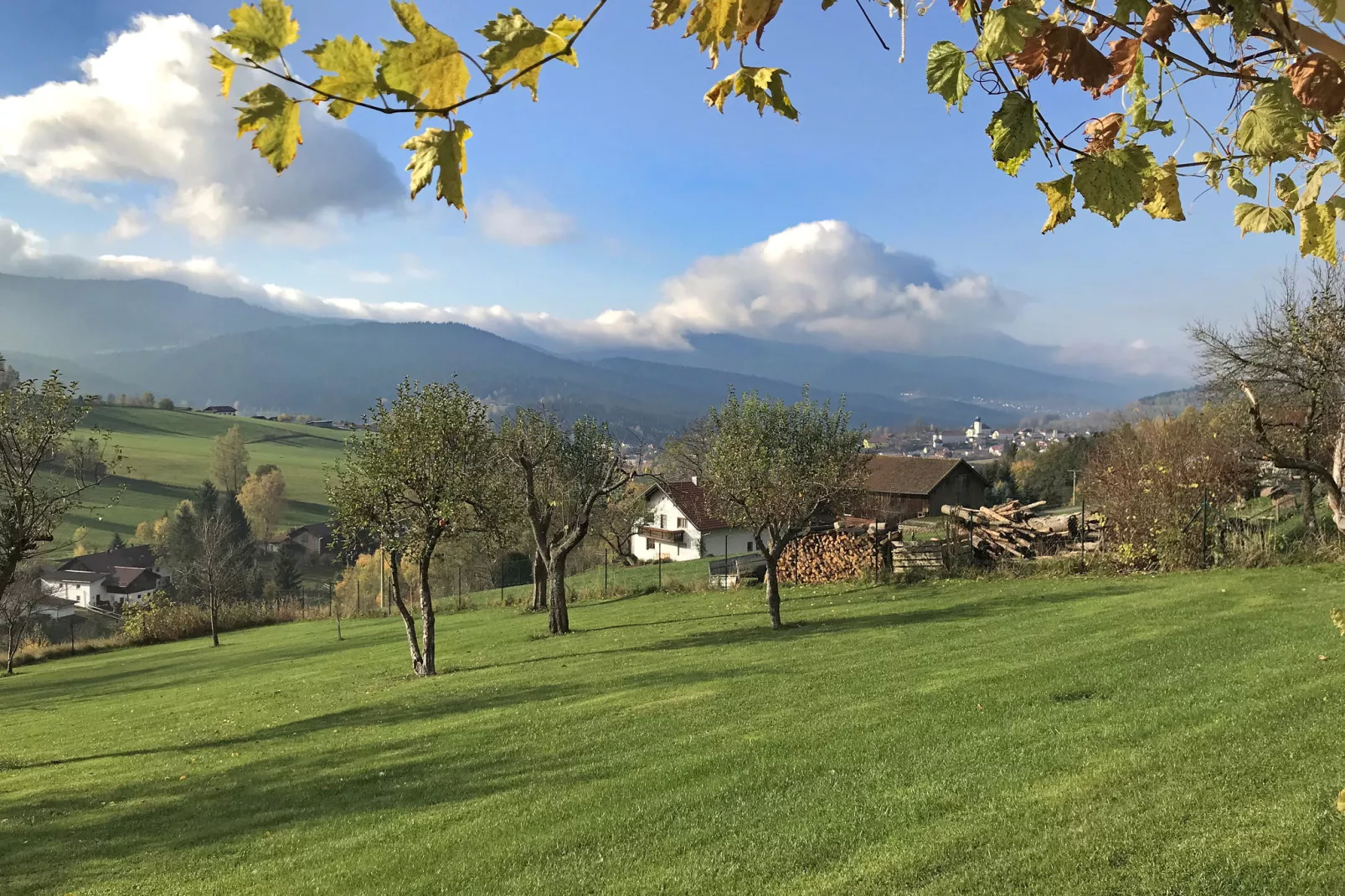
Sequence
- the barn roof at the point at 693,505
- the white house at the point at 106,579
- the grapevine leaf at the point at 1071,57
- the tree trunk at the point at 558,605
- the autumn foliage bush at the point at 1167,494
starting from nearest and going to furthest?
the grapevine leaf at the point at 1071,57
the autumn foliage bush at the point at 1167,494
the tree trunk at the point at 558,605
the barn roof at the point at 693,505
the white house at the point at 106,579

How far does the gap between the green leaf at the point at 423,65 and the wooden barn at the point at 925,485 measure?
60.4 metres

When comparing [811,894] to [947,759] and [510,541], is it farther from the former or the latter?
[510,541]

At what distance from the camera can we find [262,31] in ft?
4.17

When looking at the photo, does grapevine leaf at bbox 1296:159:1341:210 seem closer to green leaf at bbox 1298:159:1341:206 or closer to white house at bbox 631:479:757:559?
green leaf at bbox 1298:159:1341:206

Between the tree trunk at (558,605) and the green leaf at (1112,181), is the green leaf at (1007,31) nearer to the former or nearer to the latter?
the green leaf at (1112,181)

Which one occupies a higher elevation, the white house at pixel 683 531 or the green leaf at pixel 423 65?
the green leaf at pixel 423 65

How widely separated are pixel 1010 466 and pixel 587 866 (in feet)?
239

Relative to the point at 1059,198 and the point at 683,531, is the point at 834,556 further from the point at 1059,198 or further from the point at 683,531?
the point at 683,531

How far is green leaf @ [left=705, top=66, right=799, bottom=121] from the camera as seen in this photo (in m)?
1.76

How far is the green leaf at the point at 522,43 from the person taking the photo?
4.44ft

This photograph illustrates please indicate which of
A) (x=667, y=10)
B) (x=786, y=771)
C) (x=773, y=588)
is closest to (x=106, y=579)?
(x=773, y=588)

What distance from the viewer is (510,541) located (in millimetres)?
21531

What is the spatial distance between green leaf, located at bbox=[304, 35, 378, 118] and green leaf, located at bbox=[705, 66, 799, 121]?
A: 89 cm

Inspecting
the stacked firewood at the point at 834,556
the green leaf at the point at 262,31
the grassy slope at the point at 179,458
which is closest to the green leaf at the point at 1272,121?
the green leaf at the point at 262,31
